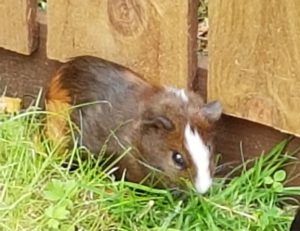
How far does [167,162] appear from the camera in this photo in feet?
12.7

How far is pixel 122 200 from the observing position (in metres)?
3.89

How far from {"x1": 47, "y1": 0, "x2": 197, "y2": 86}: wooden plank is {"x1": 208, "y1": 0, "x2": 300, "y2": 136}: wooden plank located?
10cm

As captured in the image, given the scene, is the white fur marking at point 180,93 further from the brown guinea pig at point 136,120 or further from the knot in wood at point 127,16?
the knot in wood at point 127,16

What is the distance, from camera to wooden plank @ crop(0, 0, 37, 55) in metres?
4.43

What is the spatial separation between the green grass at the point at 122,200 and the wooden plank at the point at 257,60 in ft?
0.53

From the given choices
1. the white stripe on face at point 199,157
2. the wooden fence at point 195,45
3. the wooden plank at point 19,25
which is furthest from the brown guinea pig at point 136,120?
the wooden plank at point 19,25

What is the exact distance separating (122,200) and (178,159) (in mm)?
235

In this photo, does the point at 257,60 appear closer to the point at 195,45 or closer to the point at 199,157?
the point at 195,45

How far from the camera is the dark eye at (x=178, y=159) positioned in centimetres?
381

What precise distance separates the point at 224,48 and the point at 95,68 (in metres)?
0.46

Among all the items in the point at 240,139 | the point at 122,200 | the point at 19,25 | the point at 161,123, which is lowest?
the point at 122,200

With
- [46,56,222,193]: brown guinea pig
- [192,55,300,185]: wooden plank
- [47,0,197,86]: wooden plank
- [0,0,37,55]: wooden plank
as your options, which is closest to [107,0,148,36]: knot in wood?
[47,0,197,86]: wooden plank

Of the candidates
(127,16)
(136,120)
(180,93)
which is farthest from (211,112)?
(127,16)

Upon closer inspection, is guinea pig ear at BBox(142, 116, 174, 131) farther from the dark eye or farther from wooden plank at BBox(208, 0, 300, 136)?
wooden plank at BBox(208, 0, 300, 136)
